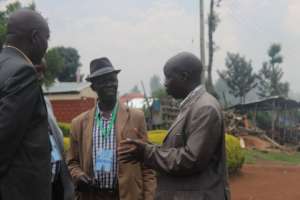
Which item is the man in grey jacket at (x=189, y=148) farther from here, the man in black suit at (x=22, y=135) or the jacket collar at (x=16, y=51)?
the jacket collar at (x=16, y=51)

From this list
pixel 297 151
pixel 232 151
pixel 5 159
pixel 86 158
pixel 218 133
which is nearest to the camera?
pixel 5 159

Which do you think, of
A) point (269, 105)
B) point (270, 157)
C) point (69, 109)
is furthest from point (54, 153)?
Answer: point (69, 109)

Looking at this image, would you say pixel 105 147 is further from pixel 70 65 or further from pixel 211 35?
pixel 70 65

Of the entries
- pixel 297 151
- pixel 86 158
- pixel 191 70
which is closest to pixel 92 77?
pixel 86 158

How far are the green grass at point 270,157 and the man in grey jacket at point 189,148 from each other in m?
13.7

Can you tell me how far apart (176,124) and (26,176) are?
35.9 inches

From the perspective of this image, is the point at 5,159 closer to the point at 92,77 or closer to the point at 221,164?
the point at 221,164

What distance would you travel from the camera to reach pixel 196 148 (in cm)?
291

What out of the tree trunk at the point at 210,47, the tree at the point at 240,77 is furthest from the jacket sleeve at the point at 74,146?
the tree at the point at 240,77

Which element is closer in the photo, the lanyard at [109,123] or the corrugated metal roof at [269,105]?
the lanyard at [109,123]

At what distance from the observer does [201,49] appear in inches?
736

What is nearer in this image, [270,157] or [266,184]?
[266,184]

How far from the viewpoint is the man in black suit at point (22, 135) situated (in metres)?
2.50

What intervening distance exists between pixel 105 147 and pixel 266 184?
26.7 feet
